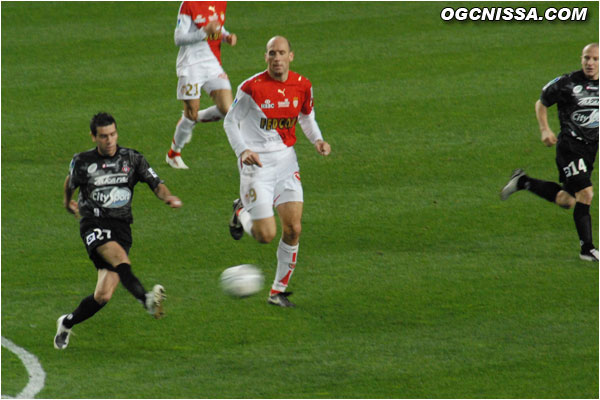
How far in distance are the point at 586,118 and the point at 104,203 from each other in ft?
15.4

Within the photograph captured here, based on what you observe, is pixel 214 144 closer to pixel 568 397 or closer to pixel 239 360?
pixel 239 360

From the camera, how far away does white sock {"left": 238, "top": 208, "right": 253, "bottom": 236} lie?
29.3 feet

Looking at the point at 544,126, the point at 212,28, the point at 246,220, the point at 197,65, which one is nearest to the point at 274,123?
the point at 246,220

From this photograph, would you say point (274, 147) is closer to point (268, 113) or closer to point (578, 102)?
point (268, 113)

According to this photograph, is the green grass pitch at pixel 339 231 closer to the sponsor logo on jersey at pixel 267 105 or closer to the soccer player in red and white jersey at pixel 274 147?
the soccer player in red and white jersey at pixel 274 147

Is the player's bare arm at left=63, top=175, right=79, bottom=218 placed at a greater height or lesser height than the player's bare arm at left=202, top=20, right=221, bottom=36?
lesser

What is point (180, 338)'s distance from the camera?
823cm

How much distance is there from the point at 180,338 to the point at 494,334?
2.58 m

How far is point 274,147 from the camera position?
29.2ft

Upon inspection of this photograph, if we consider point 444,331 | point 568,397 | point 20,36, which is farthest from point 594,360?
point 20,36

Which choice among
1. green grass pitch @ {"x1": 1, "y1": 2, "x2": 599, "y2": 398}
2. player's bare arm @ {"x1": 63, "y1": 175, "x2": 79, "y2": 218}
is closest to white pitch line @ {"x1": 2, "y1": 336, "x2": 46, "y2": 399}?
green grass pitch @ {"x1": 1, "y1": 2, "x2": 599, "y2": 398}

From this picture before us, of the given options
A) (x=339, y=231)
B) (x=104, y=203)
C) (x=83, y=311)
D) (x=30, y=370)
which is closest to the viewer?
(x=30, y=370)

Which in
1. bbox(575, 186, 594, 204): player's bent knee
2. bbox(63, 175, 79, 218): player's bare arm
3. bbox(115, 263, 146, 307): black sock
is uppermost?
bbox(63, 175, 79, 218): player's bare arm

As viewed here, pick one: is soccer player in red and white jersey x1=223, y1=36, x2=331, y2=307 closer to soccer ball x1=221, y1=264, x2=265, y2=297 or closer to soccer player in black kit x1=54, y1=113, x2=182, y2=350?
soccer ball x1=221, y1=264, x2=265, y2=297
